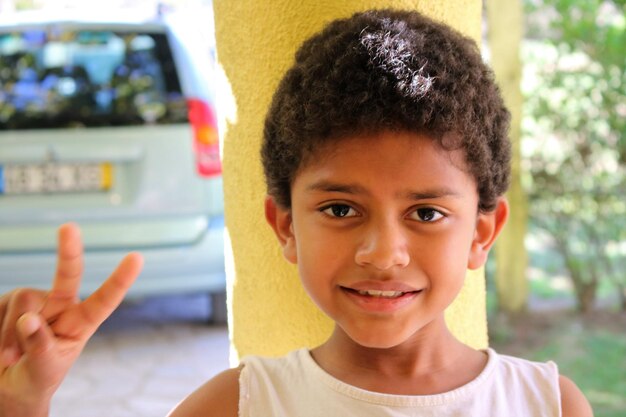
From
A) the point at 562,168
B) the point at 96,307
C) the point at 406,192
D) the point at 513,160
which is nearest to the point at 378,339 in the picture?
the point at 406,192

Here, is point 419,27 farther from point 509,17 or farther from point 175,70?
point 509,17

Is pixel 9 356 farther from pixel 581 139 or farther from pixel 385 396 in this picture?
pixel 581 139

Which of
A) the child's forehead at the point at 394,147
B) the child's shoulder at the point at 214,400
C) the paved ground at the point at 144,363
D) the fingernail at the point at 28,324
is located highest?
the child's forehead at the point at 394,147

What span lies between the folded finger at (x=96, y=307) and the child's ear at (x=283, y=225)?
0.43m

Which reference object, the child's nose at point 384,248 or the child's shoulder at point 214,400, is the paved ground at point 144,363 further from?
the child's nose at point 384,248

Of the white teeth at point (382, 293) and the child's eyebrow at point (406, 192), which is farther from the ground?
the child's eyebrow at point (406, 192)

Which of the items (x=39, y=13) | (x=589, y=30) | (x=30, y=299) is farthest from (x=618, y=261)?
(x=30, y=299)

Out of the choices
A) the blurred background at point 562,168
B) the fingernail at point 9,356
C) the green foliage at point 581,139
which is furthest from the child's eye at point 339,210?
the green foliage at point 581,139

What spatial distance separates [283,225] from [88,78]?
3873 millimetres

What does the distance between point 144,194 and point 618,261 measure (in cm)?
320

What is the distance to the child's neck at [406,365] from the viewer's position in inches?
71.9

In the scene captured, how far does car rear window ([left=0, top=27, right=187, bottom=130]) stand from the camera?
17.3 ft

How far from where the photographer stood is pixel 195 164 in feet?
16.9

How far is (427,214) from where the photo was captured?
5.59 feet
